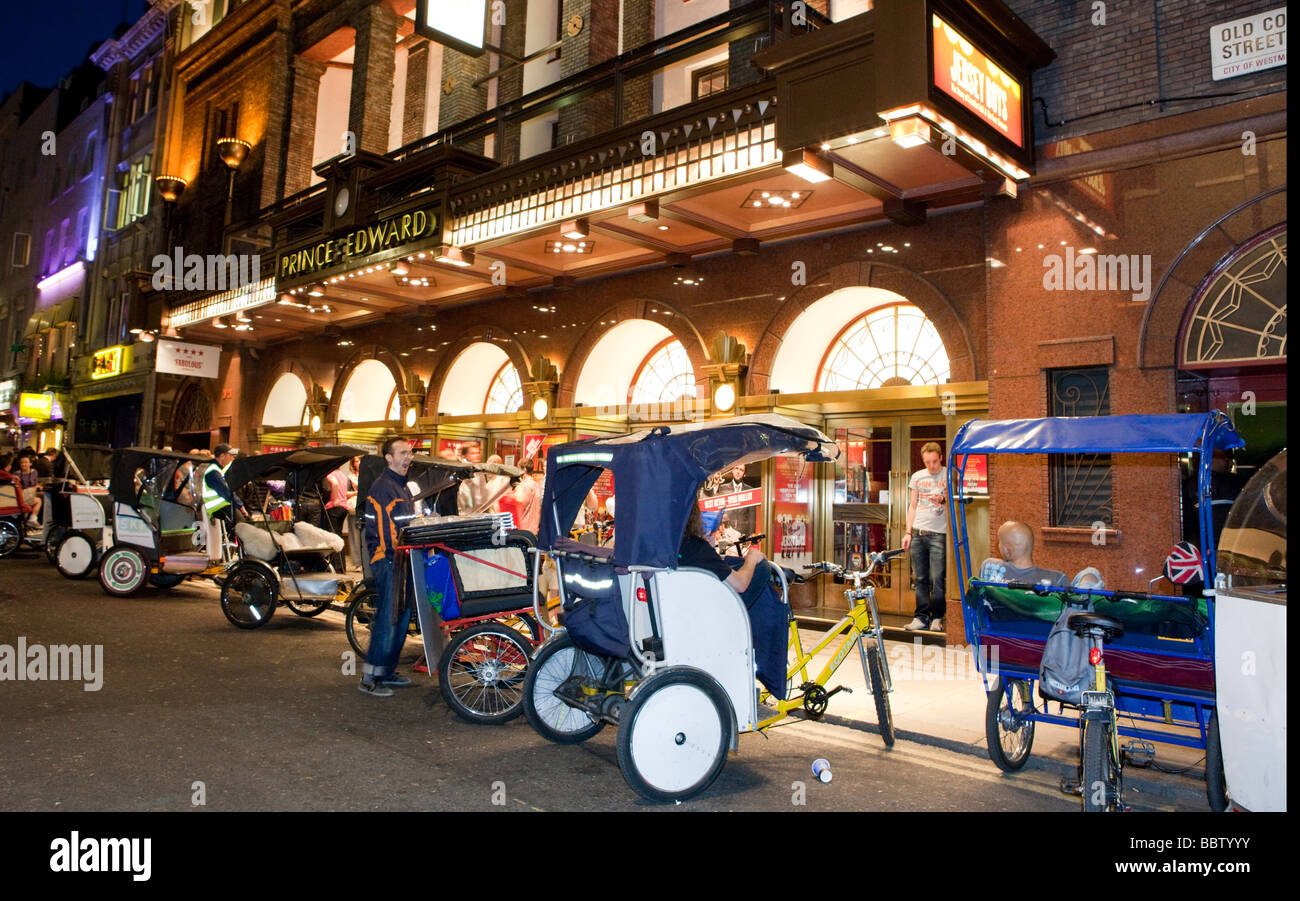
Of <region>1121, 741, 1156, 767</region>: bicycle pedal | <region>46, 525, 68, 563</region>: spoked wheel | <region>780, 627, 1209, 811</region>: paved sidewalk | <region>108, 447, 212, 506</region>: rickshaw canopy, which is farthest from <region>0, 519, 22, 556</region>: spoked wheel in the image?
<region>1121, 741, 1156, 767</region>: bicycle pedal

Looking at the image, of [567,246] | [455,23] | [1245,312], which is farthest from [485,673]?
[455,23]

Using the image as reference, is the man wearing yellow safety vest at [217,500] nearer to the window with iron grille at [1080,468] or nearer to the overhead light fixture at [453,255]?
the overhead light fixture at [453,255]

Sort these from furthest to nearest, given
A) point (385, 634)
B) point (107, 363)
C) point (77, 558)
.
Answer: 1. point (107, 363)
2. point (77, 558)
3. point (385, 634)

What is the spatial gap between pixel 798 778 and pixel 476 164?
12543 mm

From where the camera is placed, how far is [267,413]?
74.6ft

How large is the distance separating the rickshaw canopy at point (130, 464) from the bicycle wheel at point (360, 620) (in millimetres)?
5229

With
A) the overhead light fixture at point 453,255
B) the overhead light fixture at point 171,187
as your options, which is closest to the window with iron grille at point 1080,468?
the overhead light fixture at point 453,255

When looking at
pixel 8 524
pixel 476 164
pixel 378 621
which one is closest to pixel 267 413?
pixel 8 524

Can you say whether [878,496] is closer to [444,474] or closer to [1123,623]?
[444,474]

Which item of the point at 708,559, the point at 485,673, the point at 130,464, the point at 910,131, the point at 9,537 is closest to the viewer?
the point at 708,559

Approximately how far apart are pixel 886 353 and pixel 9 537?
694 inches

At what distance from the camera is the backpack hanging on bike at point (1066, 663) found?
5.14 meters

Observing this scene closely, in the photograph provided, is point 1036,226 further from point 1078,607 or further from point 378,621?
point 378,621

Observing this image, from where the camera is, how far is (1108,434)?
5.63 m
